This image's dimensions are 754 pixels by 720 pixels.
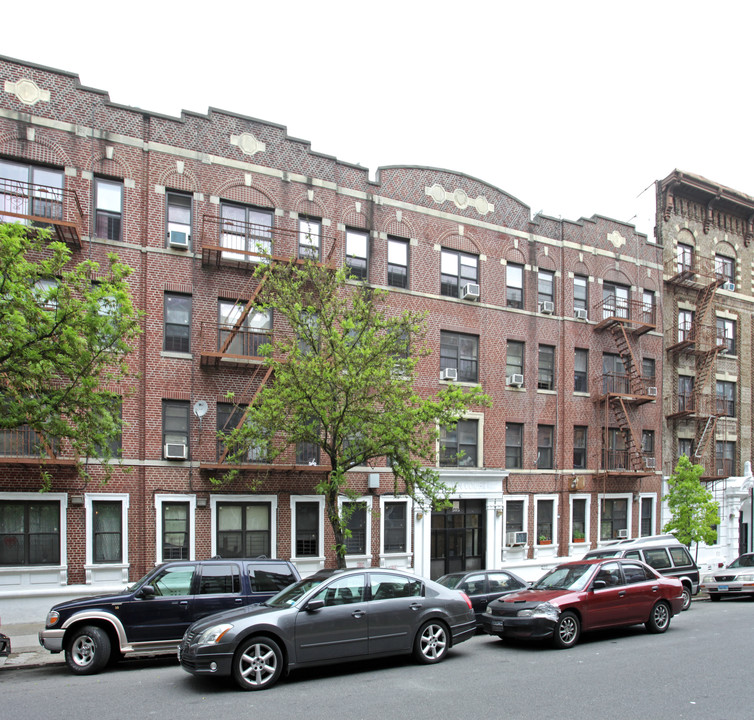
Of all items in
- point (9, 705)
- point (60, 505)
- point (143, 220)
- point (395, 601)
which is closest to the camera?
point (9, 705)

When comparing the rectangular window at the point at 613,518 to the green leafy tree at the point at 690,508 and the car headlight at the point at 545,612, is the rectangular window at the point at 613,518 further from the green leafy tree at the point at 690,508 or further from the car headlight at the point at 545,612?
the car headlight at the point at 545,612

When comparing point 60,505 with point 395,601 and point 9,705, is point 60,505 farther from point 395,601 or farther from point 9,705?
point 395,601

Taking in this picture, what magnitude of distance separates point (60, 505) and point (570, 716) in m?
14.1

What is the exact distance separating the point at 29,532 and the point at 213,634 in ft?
33.3

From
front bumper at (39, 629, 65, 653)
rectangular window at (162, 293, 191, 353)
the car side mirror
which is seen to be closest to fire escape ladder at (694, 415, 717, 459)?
rectangular window at (162, 293, 191, 353)

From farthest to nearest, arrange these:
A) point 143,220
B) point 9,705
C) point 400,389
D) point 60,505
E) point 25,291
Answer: point 143,220
point 60,505
point 400,389
point 25,291
point 9,705

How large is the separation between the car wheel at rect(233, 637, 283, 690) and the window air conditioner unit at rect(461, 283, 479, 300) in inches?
645

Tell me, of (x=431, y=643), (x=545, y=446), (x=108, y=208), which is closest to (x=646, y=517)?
(x=545, y=446)

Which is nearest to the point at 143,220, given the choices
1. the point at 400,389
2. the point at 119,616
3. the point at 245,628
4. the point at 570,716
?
the point at 400,389

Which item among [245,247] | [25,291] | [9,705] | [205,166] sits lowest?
[9,705]

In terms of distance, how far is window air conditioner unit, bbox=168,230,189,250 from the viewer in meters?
19.6

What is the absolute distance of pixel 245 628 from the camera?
32.0ft

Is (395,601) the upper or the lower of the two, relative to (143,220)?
lower

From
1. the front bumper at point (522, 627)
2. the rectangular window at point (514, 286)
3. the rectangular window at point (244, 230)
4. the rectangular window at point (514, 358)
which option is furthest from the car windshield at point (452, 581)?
the rectangular window at point (514, 286)
